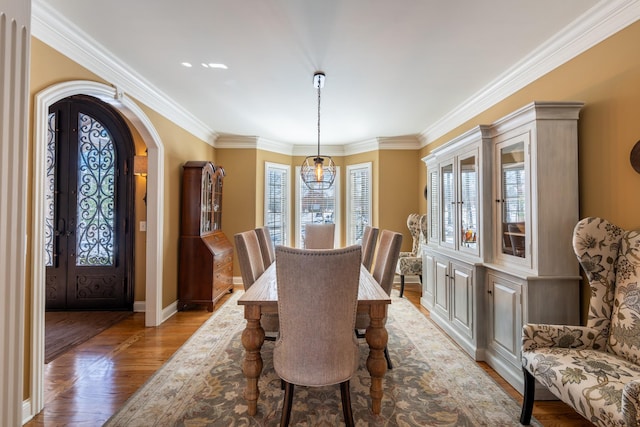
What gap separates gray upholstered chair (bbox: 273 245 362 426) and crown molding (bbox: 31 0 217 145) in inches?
87.2

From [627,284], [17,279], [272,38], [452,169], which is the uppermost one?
[272,38]

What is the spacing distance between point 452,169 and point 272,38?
7.30 feet

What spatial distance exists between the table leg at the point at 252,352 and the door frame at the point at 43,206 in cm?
139

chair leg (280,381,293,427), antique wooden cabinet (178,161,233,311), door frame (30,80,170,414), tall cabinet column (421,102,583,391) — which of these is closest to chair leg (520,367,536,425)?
tall cabinet column (421,102,583,391)

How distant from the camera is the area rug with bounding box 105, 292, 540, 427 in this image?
74.8 inches

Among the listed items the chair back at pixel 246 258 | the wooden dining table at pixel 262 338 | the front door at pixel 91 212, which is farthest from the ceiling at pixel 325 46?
the wooden dining table at pixel 262 338

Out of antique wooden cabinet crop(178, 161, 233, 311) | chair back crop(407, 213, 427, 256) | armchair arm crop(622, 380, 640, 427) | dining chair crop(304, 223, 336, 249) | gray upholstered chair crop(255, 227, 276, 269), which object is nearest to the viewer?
armchair arm crop(622, 380, 640, 427)

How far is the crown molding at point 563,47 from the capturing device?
6.15 feet

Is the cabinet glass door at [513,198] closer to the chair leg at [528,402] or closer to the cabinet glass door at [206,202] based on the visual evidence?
the chair leg at [528,402]

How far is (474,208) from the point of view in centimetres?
283

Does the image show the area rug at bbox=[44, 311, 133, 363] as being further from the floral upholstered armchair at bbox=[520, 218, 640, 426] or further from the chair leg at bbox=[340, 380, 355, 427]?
the floral upholstered armchair at bbox=[520, 218, 640, 426]

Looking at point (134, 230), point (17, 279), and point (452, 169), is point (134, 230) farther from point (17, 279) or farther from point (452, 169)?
point (452, 169)

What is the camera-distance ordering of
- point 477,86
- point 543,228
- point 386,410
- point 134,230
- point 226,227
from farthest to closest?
point 226,227 → point 134,230 → point 477,86 → point 543,228 → point 386,410

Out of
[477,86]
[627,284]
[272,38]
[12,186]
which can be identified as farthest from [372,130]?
[12,186]
